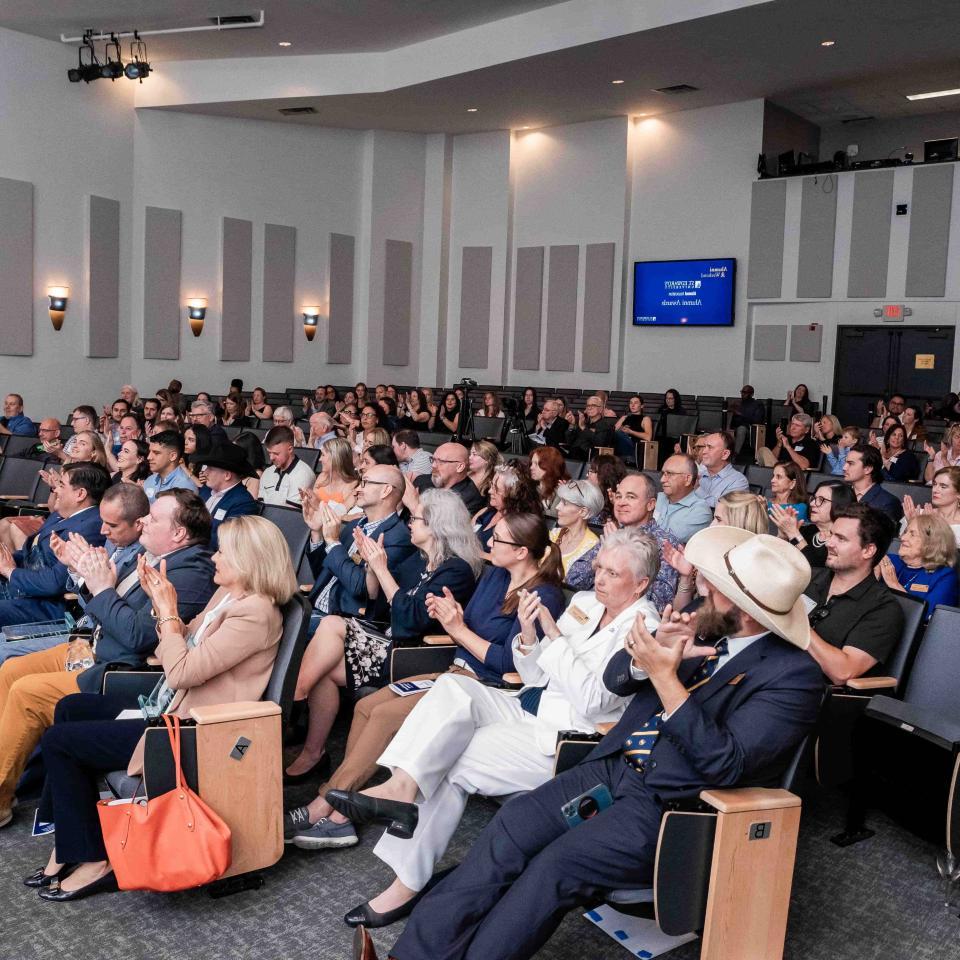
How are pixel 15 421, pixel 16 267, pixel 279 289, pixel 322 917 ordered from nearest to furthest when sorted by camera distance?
pixel 322 917 < pixel 15 421 < pixel 16 267 < pixel 279 289

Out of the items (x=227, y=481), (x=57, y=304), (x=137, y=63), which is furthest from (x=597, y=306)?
(x=227, y=481)

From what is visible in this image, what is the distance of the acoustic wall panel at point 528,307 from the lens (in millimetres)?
18734

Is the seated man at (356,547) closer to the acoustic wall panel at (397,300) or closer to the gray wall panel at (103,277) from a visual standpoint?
the gray wall panel at (103,277)

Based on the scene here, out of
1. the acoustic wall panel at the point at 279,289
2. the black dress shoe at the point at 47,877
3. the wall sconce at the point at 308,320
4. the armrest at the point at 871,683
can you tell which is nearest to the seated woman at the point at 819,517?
the armrest at the point at 871,683

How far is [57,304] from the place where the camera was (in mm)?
14812

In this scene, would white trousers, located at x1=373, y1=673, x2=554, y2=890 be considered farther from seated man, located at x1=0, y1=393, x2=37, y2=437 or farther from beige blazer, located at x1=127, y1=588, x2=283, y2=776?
seated man, located at x1=0, y1=393, x2=37, y2=437

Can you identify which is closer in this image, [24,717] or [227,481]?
[24,717]

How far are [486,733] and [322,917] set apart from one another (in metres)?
0.72

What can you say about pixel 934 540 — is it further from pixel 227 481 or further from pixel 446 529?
pixel 227 481

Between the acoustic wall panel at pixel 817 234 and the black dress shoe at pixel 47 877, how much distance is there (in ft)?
49.5

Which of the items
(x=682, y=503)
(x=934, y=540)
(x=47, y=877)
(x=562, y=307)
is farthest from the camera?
(x=562, y=307)

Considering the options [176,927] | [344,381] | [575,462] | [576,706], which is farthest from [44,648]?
[344,381]

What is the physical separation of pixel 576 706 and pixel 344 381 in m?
16.2

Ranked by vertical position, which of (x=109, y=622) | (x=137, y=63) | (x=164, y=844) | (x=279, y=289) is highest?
(x=137, y=63)
